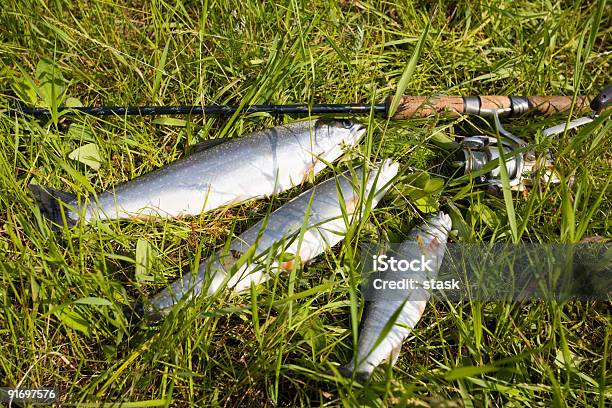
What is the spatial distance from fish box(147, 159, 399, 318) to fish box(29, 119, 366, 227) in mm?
191

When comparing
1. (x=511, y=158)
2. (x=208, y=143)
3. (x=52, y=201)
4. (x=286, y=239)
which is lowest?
(x=511, y=158)

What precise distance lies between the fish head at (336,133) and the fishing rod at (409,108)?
75 mm

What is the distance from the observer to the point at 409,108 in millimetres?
2881

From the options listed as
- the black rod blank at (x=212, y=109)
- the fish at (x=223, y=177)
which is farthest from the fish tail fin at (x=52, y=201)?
the black rod blank at (x=212, y=109)

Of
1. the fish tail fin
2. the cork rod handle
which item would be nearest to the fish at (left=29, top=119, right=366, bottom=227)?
the fish tail fin

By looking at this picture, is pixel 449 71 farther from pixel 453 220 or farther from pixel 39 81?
pixel 39 81

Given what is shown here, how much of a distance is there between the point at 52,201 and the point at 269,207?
1039 mm

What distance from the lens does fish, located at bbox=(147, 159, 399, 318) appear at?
2.23 meters

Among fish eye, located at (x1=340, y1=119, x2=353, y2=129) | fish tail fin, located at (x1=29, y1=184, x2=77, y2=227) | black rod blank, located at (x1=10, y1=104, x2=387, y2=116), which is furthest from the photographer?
fish eye, located at (x1=340, y1=119, x2=353, y2=129)

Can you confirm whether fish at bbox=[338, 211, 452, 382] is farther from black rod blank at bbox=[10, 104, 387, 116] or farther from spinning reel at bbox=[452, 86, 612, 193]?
black rod blank at bbox=[10, 104, 387, 116]

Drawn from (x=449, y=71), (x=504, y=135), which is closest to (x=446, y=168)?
(x=504, y=135)

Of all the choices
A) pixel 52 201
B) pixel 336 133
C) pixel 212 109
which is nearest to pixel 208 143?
pixel 212 109

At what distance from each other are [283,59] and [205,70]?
48 centimetres

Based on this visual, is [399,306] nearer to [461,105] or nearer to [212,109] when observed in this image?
[461,105]
